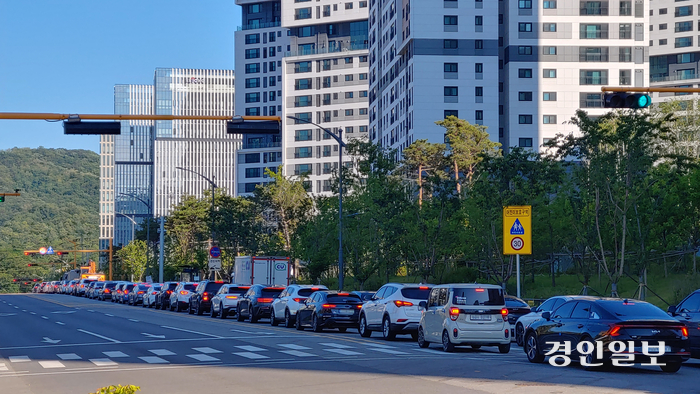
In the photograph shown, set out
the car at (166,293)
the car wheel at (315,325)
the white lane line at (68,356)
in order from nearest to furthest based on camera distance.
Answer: the white lane line at (68,356)
the car wheel at (315,325)
the car at (166,293)

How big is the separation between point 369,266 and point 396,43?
46.9m

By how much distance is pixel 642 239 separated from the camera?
121ft

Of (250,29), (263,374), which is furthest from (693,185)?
(250,29)

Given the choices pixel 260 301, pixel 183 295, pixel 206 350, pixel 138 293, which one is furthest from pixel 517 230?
pixel 138 293

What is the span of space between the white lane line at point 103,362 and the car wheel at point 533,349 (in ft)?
28.1

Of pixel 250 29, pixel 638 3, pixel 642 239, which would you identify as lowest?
pixel 642 239

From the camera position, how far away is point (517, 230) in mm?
31047

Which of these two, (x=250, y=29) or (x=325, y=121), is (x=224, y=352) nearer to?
(x=325, y=121)

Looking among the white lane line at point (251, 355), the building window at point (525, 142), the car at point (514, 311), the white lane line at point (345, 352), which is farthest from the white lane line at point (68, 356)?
the building window at point (525, 142)

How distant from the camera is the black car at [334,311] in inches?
1184

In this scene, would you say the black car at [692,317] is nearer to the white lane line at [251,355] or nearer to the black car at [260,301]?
the white lane line at [251,355]

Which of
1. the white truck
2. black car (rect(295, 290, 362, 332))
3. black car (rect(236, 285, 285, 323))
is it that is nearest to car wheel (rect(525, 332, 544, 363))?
black car (rect(295, 290, 362, 332))

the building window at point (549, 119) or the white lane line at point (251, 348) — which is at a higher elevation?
the building window at point (549, 119)

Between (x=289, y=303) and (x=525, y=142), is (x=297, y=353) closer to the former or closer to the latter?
(x=289, y=303)
